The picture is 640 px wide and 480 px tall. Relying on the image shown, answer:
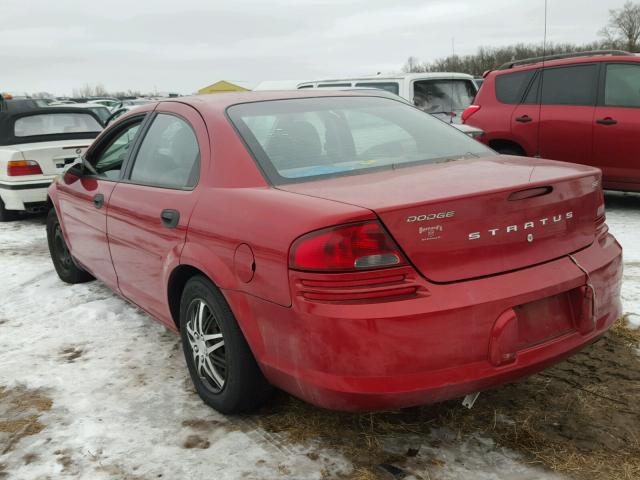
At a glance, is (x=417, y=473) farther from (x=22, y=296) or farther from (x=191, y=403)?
(x=22, y=296)

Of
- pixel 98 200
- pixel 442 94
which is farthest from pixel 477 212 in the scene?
pixel 442 94

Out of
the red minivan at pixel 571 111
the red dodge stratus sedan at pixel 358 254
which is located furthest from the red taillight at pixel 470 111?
the red dodge stratus sedan at pixel 358 254

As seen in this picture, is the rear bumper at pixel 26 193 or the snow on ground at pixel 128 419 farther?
the rear bumper at pixel 26 193

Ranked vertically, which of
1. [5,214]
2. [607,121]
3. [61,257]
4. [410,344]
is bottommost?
[5,214]

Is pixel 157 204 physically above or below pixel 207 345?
above

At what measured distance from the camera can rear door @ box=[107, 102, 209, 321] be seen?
10.5 ft

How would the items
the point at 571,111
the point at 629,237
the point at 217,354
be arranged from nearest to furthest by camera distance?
the point at 217,354 → the point at 629,237 → the point at 571,111

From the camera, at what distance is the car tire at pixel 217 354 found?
2820mm

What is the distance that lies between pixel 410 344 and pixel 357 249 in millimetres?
377

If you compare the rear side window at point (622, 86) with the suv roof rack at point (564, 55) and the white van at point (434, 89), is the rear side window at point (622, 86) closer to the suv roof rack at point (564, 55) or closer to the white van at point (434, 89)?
the suv roof rack at point (564, 55)

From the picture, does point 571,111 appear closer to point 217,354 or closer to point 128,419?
point 217,354

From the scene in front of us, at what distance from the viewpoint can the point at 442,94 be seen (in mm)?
10031

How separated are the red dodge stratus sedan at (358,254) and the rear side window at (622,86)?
4513mm

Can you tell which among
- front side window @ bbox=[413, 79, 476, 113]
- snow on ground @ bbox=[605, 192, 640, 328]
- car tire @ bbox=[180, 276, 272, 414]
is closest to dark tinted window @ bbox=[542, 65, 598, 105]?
snow on ground @ bbox=[605, 192, 640, 328]
